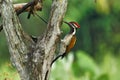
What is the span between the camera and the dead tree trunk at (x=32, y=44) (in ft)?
7.21

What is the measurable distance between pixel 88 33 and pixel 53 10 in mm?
11112

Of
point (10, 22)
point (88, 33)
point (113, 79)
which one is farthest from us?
point (88, 33)

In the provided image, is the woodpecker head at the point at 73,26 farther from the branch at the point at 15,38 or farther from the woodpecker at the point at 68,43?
the branch at the point at 15,38

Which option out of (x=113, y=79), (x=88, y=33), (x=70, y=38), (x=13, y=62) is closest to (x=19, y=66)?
Answer: (x=13, y=62)

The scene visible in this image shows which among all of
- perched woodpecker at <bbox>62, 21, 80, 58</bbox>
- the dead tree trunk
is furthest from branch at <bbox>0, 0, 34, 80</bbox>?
perched woodpecker at <bbox>62, 21, 80, 58</bbox>

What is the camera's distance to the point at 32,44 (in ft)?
7.32

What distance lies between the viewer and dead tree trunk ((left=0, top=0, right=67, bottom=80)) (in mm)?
2197

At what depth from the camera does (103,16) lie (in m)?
13.9

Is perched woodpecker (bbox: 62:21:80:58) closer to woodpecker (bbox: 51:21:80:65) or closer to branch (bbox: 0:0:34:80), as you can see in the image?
woodpecker (bbox: 51:21:80:65)

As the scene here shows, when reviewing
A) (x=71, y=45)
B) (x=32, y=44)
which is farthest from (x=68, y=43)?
(x=32, y=44)

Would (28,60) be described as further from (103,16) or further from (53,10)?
(103,16)

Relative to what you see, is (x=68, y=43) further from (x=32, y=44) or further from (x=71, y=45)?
(x=32, y=44)

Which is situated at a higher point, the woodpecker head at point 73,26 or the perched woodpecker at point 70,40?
the woodpecker head at point 73,26

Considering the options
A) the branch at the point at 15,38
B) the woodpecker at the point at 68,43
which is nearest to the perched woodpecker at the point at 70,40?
the woodpecker at the point at 68,43
